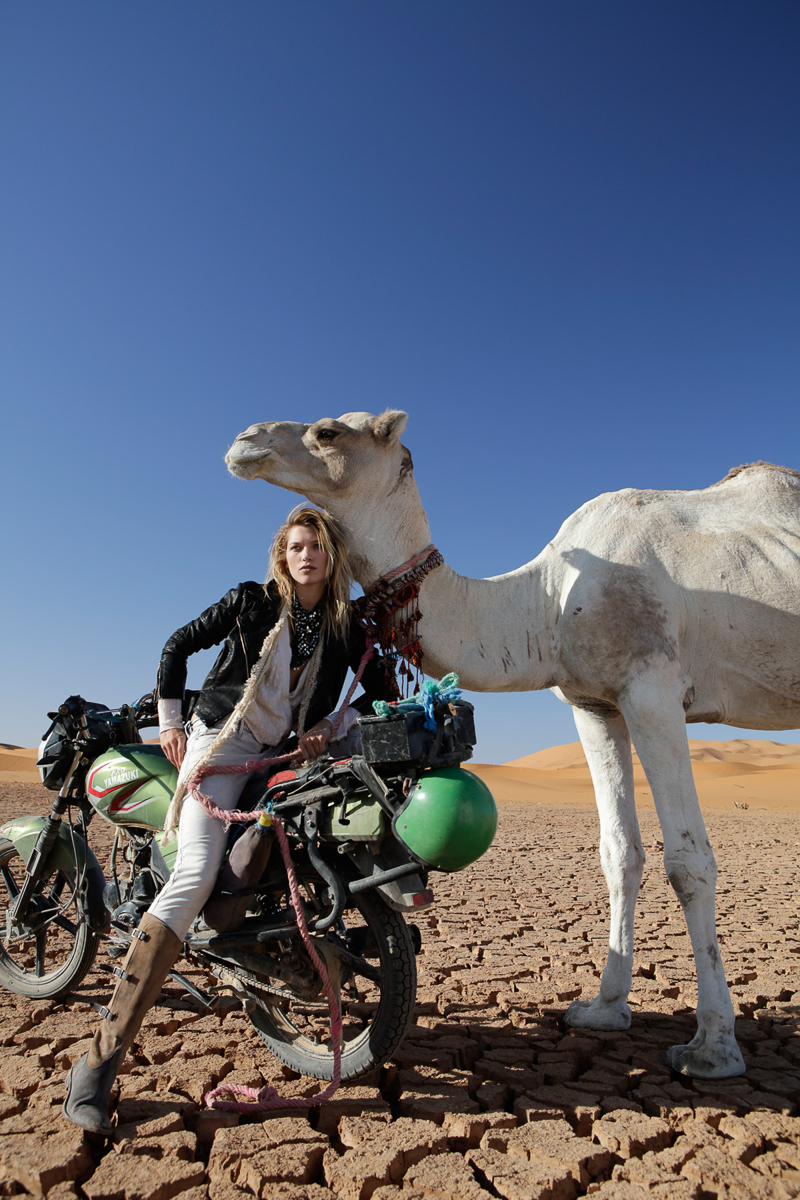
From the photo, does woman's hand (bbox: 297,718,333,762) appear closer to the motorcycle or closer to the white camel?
the motorcycle

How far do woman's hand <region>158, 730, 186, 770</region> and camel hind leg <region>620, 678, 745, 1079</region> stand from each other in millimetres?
2022

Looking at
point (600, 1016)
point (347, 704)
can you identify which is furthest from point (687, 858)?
point (347, 704)

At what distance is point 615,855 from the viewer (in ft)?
12.9

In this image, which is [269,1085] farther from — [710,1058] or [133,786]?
[710,1058]

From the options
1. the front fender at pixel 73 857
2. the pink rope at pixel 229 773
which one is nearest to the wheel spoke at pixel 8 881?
the front fender at pixel 73 857

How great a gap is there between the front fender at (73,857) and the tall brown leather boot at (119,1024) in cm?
119

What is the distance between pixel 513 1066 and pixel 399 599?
2.06 meters

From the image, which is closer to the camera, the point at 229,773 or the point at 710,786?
the point at 229,773

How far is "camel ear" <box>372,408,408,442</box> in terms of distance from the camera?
379 centimetres

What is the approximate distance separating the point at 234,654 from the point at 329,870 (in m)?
0.96

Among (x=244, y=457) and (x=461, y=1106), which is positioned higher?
(x=244, y=457)

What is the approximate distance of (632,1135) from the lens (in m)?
2.47

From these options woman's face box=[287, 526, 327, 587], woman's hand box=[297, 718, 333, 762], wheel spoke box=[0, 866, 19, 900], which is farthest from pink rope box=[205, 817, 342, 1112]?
wheel spoke box=[0, 866, 19, 900]

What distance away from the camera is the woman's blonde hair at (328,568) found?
3184 millimetres
